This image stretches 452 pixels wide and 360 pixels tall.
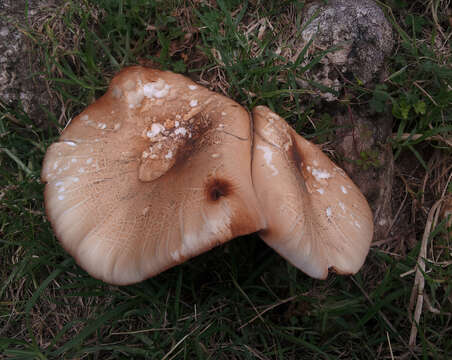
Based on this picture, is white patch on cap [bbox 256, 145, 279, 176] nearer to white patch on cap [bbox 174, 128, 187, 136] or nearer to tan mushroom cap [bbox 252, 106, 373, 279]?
tan mushroom cap [bbox 252, 106, 373, 279]

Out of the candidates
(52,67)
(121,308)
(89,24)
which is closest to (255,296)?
(121,308)

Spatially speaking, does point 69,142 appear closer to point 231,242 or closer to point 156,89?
point 156,89

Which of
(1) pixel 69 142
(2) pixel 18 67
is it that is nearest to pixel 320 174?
(1) pixel 69 142

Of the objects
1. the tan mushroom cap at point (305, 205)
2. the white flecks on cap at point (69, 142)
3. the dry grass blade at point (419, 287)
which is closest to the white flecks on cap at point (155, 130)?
the white flecks on cap at point (69, 142)

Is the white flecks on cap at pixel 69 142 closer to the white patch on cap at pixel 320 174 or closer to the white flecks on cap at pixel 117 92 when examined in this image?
the white flecks on cap at pixel 117 92

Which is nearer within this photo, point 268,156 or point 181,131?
point 268,156

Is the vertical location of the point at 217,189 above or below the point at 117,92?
below

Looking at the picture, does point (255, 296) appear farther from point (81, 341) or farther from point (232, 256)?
point (81, 341)
